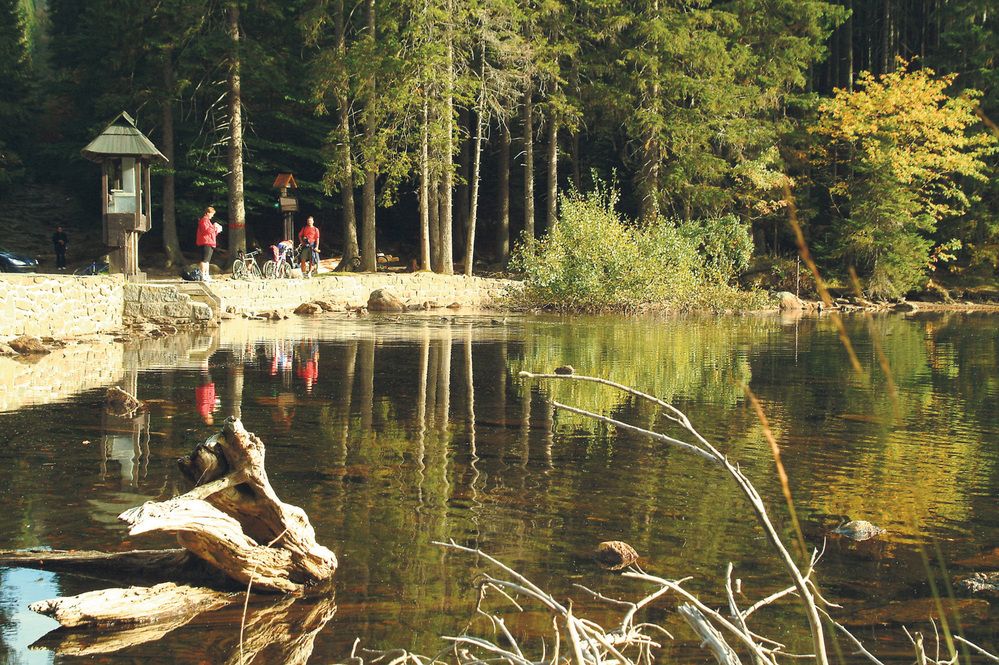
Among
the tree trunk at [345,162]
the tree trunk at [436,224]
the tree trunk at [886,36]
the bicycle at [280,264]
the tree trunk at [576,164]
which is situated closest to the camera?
the bicycle at [280,264]

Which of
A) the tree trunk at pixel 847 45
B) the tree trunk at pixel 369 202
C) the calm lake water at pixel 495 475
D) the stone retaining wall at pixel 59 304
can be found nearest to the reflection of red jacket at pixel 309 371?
the calm lake water at pixel 495 475

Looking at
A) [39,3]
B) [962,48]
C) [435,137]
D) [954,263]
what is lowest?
[954,263]

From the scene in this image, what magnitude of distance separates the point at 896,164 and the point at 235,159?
23324mm

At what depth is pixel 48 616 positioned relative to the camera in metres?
5.38

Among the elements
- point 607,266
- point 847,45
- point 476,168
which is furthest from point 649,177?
point 847,45

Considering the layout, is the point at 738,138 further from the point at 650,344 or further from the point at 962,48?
the point at 650,344

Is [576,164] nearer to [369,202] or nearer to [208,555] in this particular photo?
[369,202]

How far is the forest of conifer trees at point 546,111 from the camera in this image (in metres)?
34.8

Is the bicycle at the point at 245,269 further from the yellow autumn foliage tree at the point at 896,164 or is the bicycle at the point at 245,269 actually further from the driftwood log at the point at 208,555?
the driftwood log at the point at 208,555

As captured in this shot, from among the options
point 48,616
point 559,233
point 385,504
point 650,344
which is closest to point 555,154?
point 559,233

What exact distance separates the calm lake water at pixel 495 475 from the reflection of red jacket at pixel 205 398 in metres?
0.05

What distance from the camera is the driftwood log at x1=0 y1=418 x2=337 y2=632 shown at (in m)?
5.36

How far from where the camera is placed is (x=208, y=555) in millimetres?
5734

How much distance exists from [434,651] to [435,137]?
30305 mm
